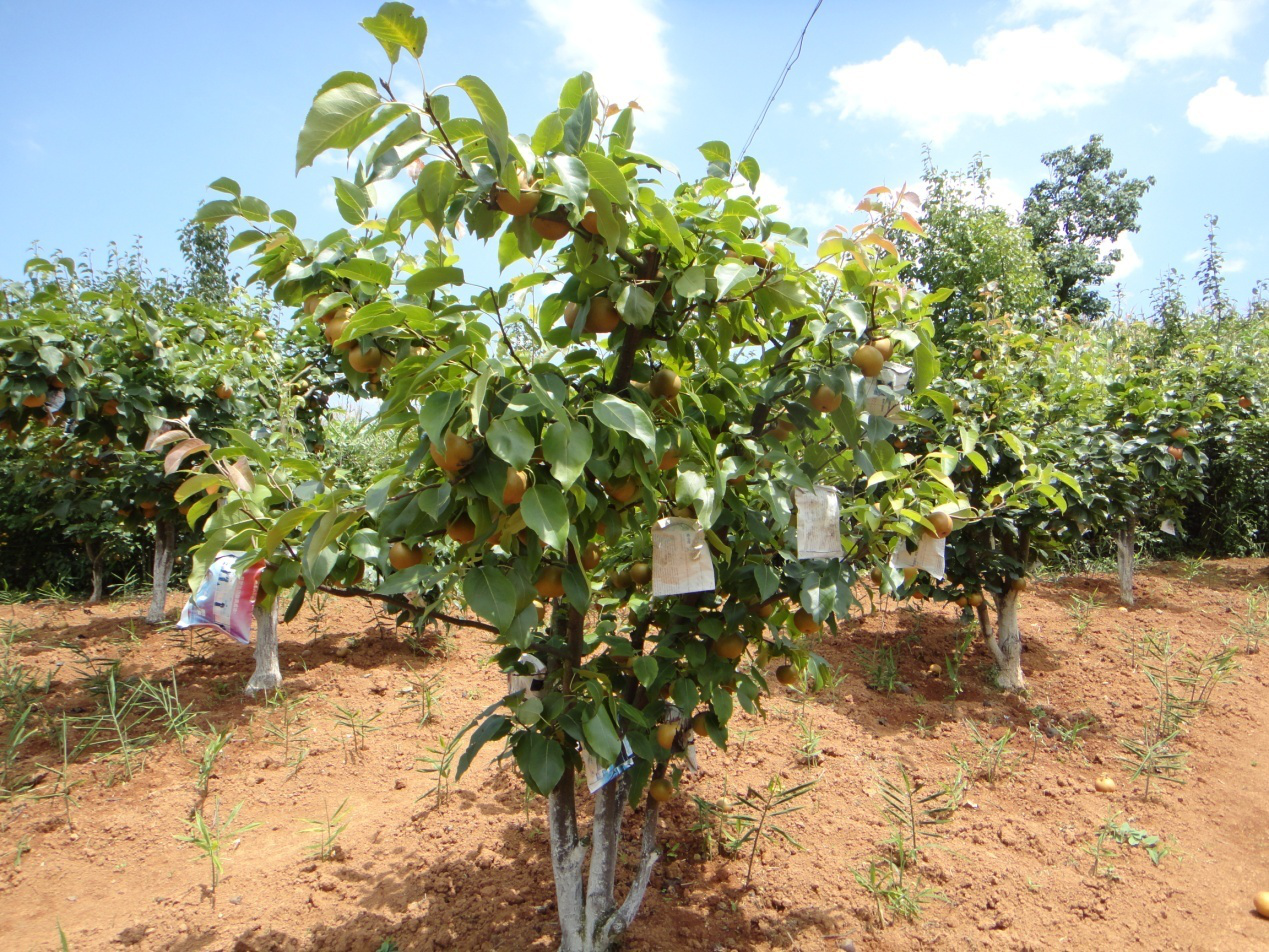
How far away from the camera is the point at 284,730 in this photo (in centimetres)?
338

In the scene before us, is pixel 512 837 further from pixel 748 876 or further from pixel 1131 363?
pixel 1131 363

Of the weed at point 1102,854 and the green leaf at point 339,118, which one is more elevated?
the green leaf at point 339,118

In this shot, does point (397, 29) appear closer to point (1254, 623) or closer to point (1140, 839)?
point (1140, 839)

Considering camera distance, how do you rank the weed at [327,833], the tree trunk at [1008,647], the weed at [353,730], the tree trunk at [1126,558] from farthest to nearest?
1. the tree trunk at [1126,558]
2. the tree trunk at [1008,647]
3. the weed at [353,730]
4. the weed at [327,833]

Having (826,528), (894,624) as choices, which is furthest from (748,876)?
(894,624)

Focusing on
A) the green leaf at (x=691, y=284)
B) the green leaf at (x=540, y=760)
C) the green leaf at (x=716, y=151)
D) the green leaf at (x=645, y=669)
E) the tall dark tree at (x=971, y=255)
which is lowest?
the green leaf at (x=540, y=760)

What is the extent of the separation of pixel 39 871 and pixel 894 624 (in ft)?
14.6

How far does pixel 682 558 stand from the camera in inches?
55.4

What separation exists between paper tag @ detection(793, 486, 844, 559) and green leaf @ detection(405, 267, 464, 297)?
31.9 inches

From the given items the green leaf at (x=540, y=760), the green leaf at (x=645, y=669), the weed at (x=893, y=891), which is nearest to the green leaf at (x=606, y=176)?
the green leaf at (x=645, y=669)

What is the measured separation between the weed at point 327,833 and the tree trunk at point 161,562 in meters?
2.68

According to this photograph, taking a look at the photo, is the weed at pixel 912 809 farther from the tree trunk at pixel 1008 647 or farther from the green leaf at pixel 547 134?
the green leaf at pixel 547 134

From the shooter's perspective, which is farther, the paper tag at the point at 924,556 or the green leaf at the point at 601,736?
the paper tag at the point at 924,556

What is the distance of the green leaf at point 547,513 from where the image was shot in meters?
1.06
